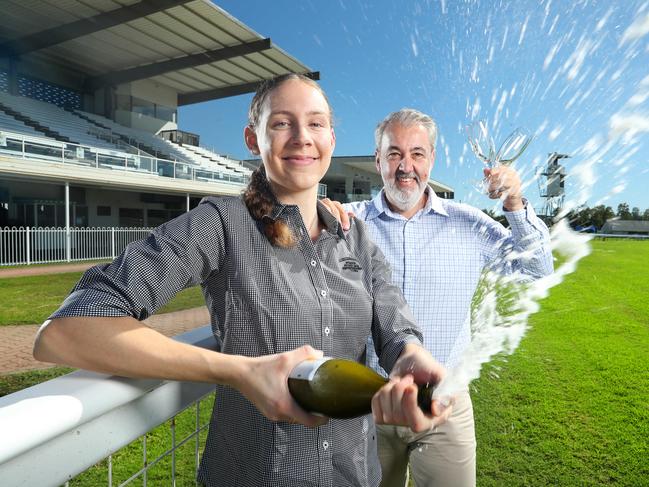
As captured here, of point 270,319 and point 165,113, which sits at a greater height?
point 165,113

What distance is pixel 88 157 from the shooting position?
22094mm

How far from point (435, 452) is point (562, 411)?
3767 mm

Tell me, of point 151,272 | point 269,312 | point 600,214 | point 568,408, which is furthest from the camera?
point 568,408

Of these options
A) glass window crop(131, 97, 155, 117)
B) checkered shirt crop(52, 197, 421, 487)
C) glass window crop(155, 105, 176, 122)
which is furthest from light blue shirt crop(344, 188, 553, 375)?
glass window crop(155, 105, 176, 122)

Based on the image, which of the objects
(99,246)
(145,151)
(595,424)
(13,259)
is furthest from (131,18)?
A: (595,424)

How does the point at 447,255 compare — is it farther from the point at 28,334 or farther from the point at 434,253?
the point at 28,334

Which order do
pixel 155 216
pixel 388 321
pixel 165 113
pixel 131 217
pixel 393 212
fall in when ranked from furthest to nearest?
pixel 165 113, pixel 155 216, pixel 131 217, pixel 393 212, pixel 388 321

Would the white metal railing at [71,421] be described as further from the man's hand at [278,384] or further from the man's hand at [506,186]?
the man's hand at [506,186]

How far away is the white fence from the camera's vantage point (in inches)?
750

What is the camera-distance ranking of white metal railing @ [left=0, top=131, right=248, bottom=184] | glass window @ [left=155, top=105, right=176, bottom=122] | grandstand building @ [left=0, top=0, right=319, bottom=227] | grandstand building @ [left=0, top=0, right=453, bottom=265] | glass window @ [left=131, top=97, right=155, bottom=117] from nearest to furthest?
white metal railing @ [left=0, top=131, right=248, bottom=184]
grandstand building @ [left=0, top=0, right=453, bottom=265]
grandstand building @ [left=0, top=0, right=319, bottom=227]
glass window @ [left=131, top=97, right=155, bottom=117]
glass window @ [left=155, top=105, right=176, bottom=122]

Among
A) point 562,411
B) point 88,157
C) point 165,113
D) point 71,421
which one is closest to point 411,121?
point 71,421

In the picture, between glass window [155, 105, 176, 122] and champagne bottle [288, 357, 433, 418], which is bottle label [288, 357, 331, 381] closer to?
champagne bottle [288, 357, 433, 418]

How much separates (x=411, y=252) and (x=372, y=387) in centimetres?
159

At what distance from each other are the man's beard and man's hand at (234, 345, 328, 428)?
168 centimetres
